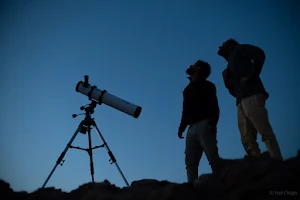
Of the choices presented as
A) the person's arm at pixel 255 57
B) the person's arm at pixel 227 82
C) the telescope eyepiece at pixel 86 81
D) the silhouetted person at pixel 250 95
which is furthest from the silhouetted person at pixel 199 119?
the telescope eyepiece at pixel 86 81

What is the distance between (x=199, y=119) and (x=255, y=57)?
1.15 m

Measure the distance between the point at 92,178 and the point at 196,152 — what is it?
2.54 metres

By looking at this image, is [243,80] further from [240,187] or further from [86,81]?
[86,81]

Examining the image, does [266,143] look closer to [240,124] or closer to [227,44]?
[240,124]

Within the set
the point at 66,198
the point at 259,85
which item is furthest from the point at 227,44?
the point at 66,198

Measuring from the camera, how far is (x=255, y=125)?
10.1ft

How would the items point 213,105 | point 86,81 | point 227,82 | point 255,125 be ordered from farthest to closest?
point 86,81
point 227,82
point 213,105
point 255,125

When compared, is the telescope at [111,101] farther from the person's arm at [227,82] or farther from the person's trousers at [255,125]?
the person's trousers at [255,125]

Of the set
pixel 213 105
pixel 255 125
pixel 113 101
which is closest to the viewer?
pixel 255 125

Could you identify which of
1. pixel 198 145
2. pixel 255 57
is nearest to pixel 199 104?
pixel 198 145

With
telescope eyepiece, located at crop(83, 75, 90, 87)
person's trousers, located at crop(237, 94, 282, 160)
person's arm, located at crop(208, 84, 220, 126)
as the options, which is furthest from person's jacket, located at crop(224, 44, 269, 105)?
telescope eyepiece, located at crop(83, 75, 90, 87)

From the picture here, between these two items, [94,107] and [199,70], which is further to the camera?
[94,107]

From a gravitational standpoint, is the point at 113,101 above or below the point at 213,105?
above

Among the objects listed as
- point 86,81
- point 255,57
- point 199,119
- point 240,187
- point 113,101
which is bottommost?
point 240,187
